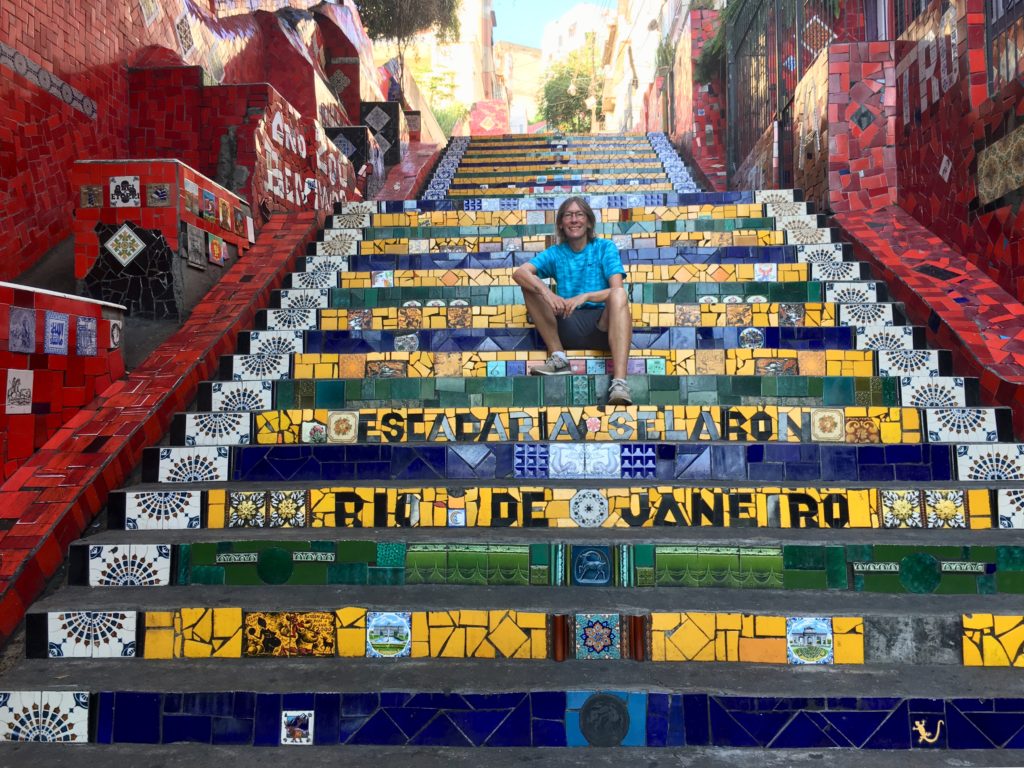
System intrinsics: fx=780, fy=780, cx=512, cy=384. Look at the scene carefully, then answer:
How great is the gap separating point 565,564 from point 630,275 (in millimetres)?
2394

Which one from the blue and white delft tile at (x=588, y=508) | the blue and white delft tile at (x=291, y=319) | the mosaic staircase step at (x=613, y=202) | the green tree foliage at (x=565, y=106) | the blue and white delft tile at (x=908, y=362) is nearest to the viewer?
the blue and white delft tile at (x=588, y=508)

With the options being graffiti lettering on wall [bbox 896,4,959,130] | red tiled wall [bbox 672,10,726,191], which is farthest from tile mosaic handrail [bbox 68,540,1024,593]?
red tiled wall [bbox 672,10,726,191]

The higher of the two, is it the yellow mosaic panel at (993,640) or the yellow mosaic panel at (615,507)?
the yellow mosaic panel at (615,507)

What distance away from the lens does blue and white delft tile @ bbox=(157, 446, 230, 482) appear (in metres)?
2.97

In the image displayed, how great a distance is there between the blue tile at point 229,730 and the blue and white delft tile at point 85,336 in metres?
1.79

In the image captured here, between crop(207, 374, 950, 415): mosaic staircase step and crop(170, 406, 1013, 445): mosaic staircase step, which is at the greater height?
crop(207, 374, 950, 415): mosaic staircase step

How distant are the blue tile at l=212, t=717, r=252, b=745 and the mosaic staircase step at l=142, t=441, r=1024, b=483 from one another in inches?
42.0

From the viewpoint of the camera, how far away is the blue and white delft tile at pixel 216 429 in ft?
10.3

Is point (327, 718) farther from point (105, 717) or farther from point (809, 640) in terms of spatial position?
point (809, 640)

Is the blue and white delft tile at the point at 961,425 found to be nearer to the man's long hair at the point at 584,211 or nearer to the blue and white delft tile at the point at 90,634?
the man's long hair at the point at 584,211

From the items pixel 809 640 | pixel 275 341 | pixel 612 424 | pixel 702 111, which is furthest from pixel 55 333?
pixel 702 111

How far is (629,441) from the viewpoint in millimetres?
2965

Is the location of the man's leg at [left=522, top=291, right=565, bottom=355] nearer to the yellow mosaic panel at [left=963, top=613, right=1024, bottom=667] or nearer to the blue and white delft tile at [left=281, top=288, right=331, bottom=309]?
the blue and white delft tile at [left=281, top=288, right=331, bottom=309]

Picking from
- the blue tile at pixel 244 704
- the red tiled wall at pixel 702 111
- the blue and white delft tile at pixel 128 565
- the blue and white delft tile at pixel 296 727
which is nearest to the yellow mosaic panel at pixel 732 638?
the blue and white delft tile at pixel 296 727
